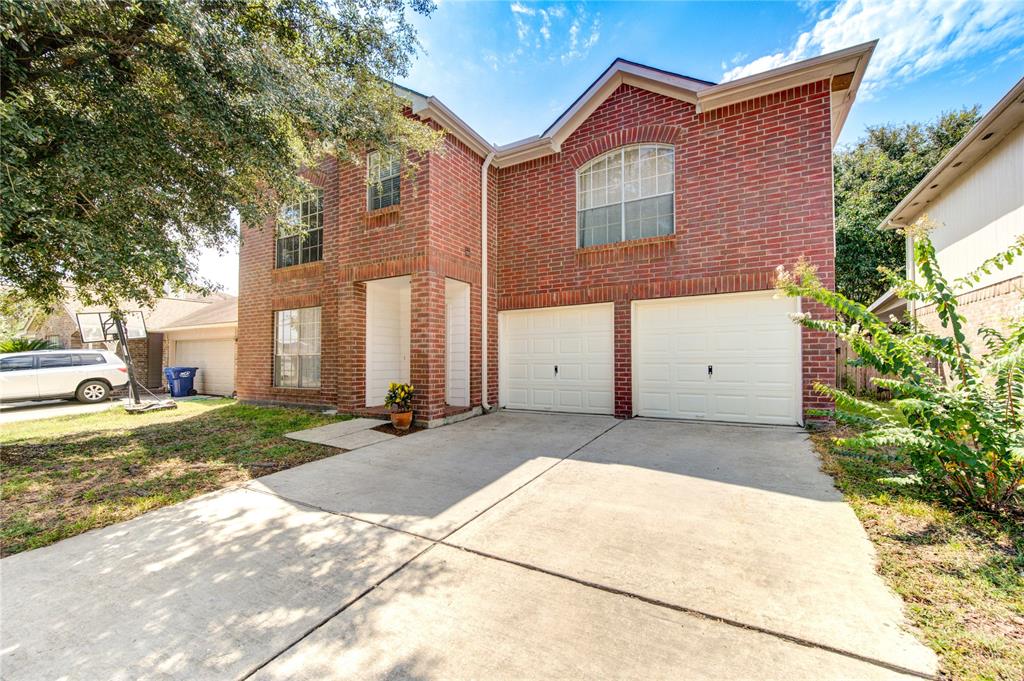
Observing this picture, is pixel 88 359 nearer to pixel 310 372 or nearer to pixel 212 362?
pixel 212 362

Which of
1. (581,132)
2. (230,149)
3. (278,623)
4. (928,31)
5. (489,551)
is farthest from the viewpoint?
(581,132)

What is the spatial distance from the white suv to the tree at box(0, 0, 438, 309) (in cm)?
759

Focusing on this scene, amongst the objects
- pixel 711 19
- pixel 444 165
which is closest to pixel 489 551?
pixel 444 165

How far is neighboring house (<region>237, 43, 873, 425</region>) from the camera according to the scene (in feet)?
22.7

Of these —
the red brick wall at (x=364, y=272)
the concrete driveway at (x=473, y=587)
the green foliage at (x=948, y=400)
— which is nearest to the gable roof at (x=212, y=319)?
the red brick wall at (x=364, y=272)

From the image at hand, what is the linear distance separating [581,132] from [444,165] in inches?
118

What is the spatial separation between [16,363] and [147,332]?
4.85 m

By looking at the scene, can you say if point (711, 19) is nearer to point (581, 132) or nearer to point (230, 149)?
point (581, 132)

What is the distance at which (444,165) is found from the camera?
794cm

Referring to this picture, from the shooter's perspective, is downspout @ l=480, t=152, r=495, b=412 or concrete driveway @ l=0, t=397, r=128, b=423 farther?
concrete driveway @ l=0, t=397, r=128, b=423

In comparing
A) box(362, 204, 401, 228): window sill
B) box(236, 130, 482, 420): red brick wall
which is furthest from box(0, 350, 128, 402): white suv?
box(362, 204, 401, 228): window sill

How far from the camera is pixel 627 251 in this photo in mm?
8008

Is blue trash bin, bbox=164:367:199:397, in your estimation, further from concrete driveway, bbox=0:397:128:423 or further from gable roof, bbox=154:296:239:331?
gable roof, bbox=154:296:239:331

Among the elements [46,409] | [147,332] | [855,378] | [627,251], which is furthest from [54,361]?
[855,378]
